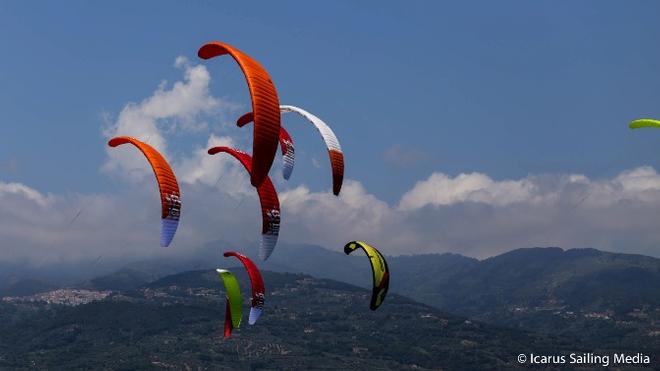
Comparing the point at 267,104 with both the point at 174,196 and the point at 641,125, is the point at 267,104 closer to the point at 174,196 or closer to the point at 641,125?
the point at 174,196

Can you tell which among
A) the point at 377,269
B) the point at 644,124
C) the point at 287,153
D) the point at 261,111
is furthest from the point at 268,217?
the point at 644,124

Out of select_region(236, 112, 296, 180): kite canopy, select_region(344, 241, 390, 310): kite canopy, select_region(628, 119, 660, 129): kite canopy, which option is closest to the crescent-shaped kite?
select_region(236, 112, 296, 180): kite canopy

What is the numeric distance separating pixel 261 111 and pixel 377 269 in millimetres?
24564

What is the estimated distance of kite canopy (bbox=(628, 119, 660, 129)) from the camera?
51.0m

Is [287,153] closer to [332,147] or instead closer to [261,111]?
[332,147]

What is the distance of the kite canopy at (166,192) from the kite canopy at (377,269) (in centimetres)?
1330

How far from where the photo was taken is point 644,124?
2082 inches

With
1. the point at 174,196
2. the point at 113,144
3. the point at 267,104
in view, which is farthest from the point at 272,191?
the point at 267,104

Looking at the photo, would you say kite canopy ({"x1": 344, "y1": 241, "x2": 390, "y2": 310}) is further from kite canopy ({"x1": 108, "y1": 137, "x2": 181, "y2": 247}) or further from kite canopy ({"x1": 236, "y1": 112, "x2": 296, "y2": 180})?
kite canopy ({"x1": 108, "y1": 137, "x2": 181, "y2": 247})

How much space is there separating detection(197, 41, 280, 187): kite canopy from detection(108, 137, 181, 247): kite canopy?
1155 cm

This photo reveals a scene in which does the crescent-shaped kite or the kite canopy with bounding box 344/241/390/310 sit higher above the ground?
the crescent-shaped kite

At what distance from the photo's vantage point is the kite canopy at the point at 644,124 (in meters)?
51.0

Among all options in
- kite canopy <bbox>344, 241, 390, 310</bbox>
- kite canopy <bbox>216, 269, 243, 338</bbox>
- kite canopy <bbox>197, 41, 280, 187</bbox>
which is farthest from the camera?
kite canopy <bbox>216, 269, 243, 338</bbox>

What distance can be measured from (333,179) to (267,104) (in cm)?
1528
